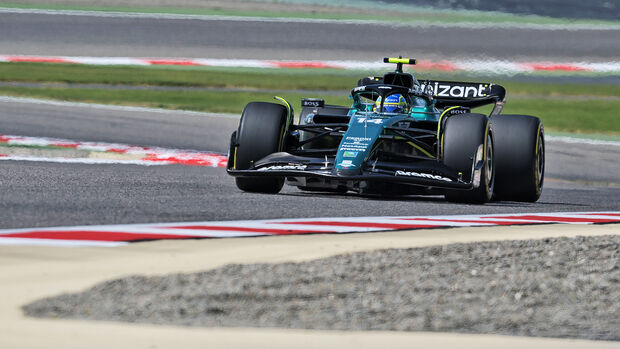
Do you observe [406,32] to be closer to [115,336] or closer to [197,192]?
[197,192]

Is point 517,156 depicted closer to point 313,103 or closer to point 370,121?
point 370,121

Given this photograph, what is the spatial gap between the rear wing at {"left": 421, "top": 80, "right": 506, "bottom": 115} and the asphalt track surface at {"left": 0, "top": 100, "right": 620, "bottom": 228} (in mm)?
1200

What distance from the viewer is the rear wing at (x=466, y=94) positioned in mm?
13172

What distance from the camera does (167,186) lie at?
1205 centimetres

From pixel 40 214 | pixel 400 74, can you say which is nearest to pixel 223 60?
pixel 400 74

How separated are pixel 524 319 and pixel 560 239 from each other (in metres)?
2.83

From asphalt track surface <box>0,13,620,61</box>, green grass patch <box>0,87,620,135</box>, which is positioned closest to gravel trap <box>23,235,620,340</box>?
green grass patch <box>0,87,620,135</box>

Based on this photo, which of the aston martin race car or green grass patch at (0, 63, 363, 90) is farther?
green grass patch at (0, 63, 363, 90)

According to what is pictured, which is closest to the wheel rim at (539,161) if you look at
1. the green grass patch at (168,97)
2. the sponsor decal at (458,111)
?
the sponsor decal at (458,111)

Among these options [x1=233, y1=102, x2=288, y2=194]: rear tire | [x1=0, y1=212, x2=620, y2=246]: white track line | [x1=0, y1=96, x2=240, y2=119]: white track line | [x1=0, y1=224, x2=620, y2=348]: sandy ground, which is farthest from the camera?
[x1=0, y1=96, x2=240, y2=119]: white track line

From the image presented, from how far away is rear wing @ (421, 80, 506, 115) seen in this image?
1317 cm

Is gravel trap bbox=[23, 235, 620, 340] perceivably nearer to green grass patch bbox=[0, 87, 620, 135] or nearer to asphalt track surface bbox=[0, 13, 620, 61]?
green grass patch bbox=[0, 87, 620, 135]

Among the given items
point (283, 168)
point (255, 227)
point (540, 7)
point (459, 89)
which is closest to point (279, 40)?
point (540, 7)

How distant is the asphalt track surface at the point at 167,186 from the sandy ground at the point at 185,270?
1224 mm
